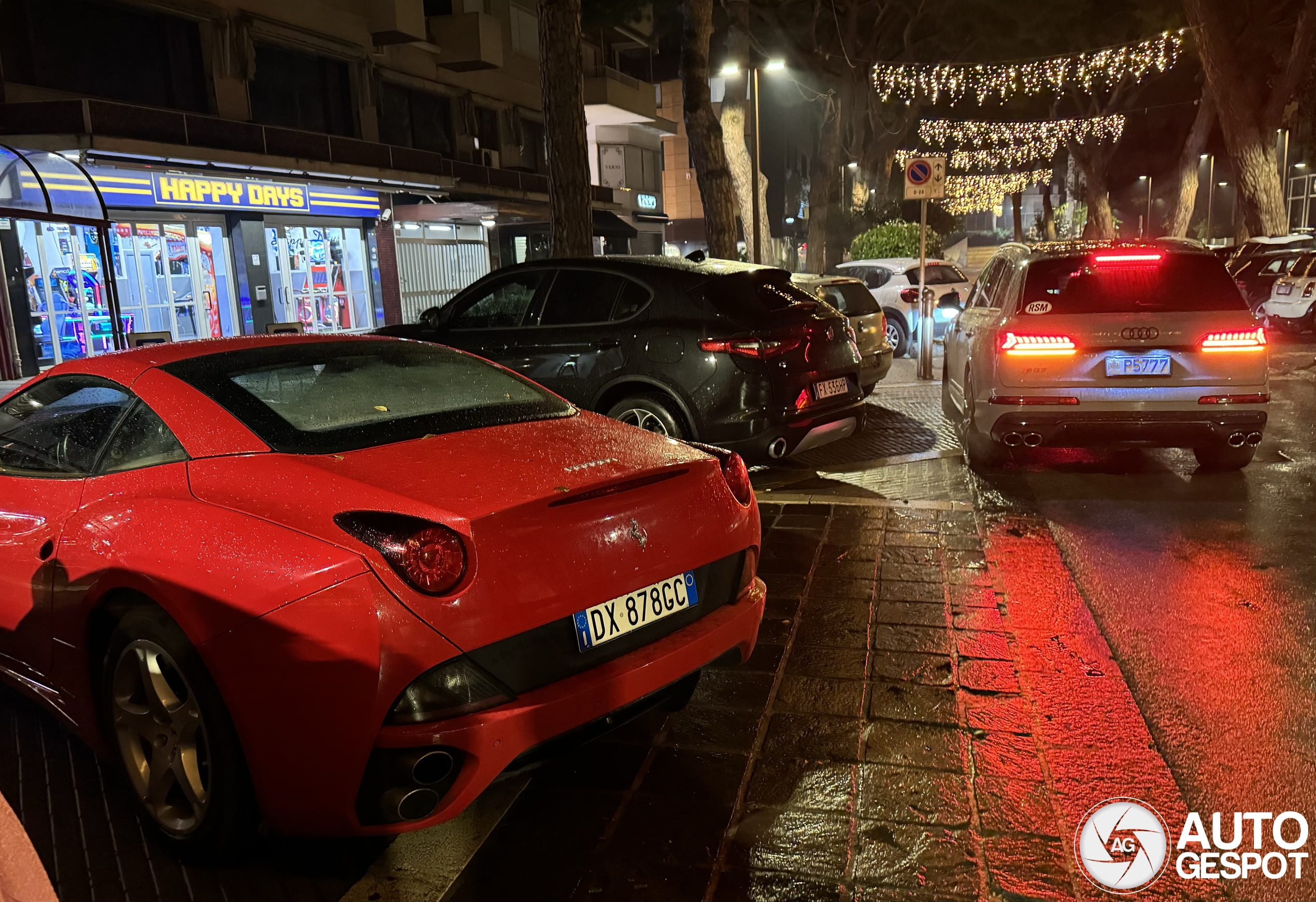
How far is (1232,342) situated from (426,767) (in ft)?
20.3

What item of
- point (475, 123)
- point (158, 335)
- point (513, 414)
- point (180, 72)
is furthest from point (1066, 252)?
point (475, 123)

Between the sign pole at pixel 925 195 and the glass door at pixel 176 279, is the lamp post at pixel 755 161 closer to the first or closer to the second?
the sign pole at pixel 925 195

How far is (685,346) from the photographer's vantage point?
663cm

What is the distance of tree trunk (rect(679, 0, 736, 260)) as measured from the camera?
59.5 ft

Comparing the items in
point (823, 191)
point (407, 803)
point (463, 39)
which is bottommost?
point (407, 803)

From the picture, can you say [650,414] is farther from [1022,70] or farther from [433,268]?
[1022,70]

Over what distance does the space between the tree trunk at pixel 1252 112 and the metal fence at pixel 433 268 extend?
19102mm

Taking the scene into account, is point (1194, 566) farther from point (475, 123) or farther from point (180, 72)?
point (475, 123)

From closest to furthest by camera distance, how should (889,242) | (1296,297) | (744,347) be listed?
(744,347) → (1296,297) → (889,242)

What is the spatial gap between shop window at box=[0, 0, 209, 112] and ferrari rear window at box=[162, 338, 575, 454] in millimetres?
14782

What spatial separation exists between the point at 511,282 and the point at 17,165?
302 inches

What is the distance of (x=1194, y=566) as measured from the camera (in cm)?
524

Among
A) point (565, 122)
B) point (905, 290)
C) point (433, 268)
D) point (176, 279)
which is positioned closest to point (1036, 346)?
point (565, 122)

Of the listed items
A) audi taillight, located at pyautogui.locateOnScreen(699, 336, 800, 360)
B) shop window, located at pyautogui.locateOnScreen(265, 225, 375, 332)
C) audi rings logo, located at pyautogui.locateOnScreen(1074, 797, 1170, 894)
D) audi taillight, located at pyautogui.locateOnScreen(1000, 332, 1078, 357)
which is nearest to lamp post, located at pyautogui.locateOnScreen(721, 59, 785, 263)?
shop window, located at pyautogui.locateOnScreen(265, 225, 375, 332)
